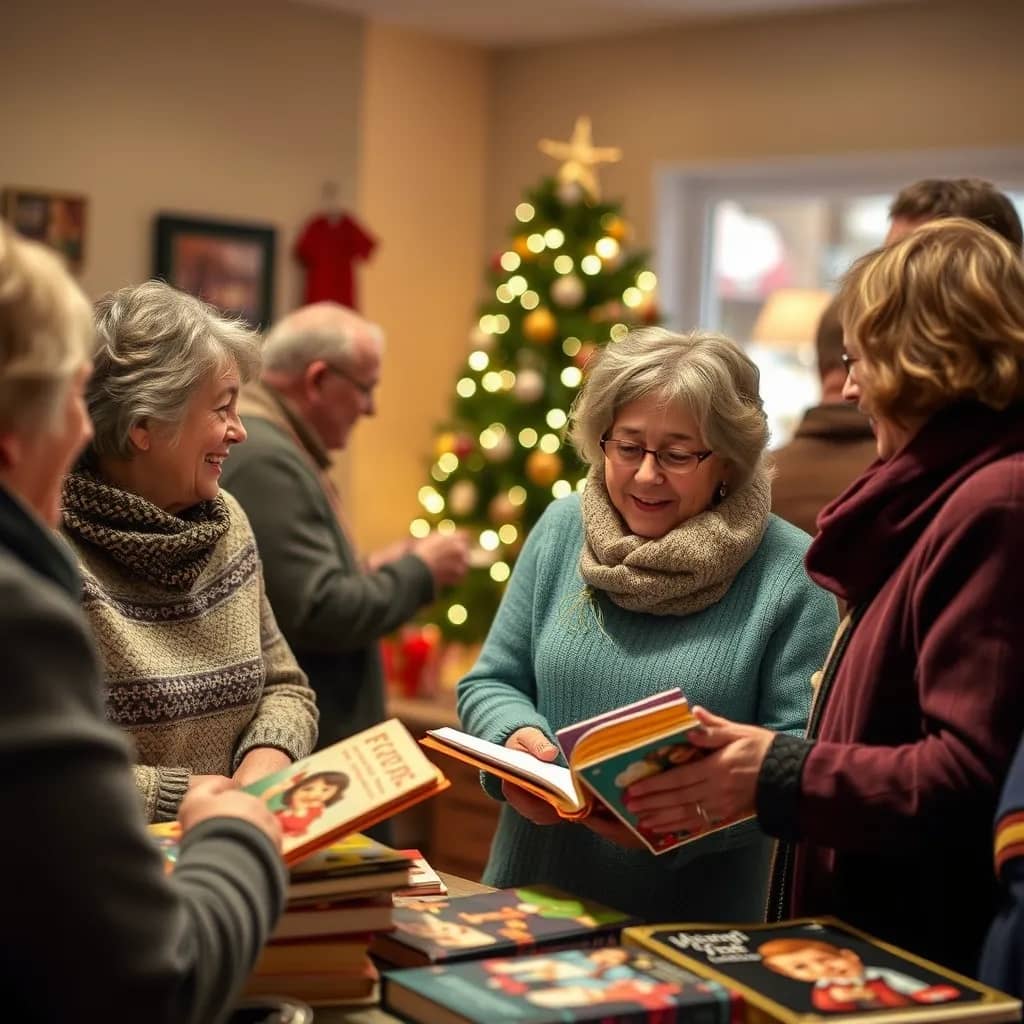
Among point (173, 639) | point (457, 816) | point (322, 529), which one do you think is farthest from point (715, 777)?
point (457, 816)

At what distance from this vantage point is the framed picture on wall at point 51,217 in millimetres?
4859

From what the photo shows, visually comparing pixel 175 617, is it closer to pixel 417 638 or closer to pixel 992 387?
pixel 992 387

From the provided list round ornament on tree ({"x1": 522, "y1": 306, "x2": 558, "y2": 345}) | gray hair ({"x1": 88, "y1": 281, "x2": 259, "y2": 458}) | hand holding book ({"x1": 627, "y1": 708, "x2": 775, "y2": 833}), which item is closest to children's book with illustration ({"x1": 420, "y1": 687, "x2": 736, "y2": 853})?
hand holding book ({"x1": 627, "y1": 708, "x2": 775, "y2": 833})

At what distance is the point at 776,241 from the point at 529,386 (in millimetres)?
1414

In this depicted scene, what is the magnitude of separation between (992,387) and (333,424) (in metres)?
1.99

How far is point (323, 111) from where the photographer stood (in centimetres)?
578

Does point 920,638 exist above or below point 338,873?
above

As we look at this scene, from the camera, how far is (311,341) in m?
3.30

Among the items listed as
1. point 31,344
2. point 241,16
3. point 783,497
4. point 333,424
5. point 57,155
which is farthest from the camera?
point 241,16

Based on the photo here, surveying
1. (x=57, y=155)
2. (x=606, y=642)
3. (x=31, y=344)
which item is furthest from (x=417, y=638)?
(x=31, y=344)

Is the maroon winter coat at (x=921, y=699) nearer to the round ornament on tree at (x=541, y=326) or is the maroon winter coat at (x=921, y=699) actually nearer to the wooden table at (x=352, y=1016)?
the wooden table at (x=352, y=1016)

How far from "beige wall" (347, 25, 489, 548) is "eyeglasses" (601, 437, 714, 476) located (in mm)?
3829

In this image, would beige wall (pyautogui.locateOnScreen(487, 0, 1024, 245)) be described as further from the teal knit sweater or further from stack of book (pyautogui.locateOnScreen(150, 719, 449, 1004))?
stack of book (pyautogui.locateOnScreen(150, 719, 449, 1004))

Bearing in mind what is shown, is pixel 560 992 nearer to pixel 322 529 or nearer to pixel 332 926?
pixel 332 926
